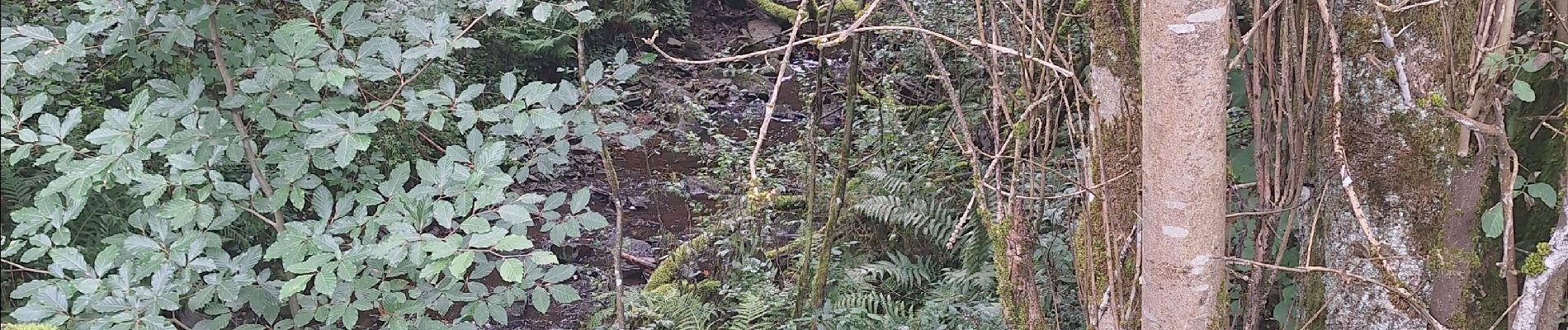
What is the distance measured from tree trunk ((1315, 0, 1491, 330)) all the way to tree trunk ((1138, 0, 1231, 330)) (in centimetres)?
31

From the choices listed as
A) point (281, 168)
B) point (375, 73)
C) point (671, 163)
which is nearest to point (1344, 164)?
point (375, 73)

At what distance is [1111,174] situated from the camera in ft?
5.98

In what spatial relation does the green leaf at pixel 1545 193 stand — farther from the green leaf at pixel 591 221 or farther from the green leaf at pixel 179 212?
the green leaf at pixel 179 212

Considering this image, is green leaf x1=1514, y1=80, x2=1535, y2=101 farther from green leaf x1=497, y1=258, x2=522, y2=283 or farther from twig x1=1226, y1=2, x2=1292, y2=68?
green leaf x1=497, y1=258, x2=522, y2=283

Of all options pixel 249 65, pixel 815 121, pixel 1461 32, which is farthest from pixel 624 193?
pixel 1461 32

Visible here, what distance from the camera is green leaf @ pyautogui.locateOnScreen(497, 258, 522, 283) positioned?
5.93ft

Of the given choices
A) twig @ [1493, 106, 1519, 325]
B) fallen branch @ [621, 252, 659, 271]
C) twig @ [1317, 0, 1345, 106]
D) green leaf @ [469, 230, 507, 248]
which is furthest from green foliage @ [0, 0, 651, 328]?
fallen branch @ [621, 252, 659, 271]

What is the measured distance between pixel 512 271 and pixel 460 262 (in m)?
0.11

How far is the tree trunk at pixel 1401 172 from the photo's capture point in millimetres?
1617

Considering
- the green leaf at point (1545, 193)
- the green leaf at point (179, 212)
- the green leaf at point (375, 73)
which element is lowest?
the green leaf at point (1545, 193)

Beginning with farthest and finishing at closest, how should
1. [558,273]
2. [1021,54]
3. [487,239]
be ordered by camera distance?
[558,273], [1021,54], [487,239]

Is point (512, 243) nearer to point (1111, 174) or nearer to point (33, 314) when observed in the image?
point (33, 314)

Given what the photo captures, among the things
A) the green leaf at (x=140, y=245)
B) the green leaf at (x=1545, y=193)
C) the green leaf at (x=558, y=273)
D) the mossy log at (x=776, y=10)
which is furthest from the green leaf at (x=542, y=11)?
the mossy log at (x=776, y=10)

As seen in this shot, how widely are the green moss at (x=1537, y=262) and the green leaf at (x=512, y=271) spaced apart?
189cm
